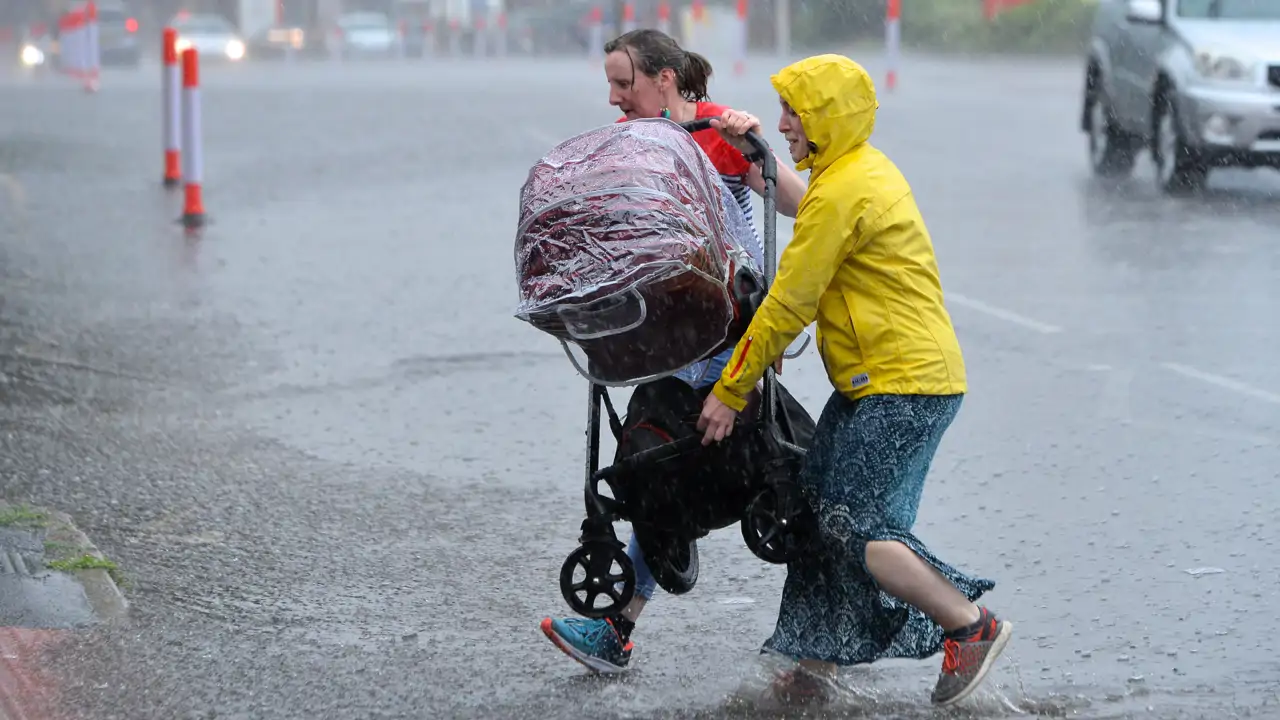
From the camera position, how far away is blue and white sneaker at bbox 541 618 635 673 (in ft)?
15.9

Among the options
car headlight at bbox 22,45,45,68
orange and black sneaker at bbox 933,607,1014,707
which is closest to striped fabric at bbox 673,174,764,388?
orange and black sneaker at bbox 933,607,1014,707

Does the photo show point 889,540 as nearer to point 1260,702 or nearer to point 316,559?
point 1260,702

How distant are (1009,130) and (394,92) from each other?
11.2 meters

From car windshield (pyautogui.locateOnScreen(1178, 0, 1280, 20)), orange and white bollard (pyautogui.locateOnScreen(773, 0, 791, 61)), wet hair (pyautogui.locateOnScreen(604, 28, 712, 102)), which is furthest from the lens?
orange and white bollard (pyautogui.locateOnScreen(773, 0, 791, 61))

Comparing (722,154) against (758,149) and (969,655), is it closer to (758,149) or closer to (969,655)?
(758,149)

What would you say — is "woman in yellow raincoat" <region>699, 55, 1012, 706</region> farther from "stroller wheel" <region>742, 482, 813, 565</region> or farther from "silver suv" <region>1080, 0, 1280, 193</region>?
"silver suv" <region>1080, 0, 1280, 193</region>

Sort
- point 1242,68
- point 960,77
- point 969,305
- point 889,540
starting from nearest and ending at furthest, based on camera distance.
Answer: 1. point 889,540
2. point 969,305
3. point 1242,68
4. point 960,77

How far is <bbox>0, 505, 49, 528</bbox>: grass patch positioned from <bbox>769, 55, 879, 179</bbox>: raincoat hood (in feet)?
9.94

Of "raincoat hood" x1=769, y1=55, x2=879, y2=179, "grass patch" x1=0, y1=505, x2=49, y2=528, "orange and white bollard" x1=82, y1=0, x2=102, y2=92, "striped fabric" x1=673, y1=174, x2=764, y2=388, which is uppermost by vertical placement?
"raincoat hood" x1=769, y1=55, x2=879, y2=179

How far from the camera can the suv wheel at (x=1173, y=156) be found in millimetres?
14617

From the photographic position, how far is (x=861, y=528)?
449 centimetres

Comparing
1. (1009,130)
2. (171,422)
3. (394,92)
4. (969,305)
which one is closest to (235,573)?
(171,422)

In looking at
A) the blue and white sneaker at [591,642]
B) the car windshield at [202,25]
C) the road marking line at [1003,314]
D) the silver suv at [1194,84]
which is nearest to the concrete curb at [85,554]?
the blue and white sneaker at [591,642]

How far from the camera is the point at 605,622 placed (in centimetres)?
490
